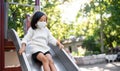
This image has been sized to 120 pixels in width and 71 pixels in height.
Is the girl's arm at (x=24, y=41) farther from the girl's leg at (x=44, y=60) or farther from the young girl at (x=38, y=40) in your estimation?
the girl's leg at (x=44, y=60)

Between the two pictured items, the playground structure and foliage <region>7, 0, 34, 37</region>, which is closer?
the playground structure

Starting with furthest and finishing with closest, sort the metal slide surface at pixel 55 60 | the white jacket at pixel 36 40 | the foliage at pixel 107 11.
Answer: the foliage at pixel 107 11, the white jacket at pixel 36 40, the metal slide surface at pixel 55 60

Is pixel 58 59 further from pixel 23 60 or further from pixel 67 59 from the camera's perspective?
pixel 23 60

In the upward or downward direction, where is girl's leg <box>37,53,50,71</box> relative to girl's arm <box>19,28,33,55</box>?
downward

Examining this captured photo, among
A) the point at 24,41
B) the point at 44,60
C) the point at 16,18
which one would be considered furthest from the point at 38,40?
A: the point at 16,18

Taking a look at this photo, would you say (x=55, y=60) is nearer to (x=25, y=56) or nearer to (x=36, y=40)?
(x=36, y=40)

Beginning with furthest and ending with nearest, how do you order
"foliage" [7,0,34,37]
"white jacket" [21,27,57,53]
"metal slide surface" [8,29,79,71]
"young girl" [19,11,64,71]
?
"foliage" [7,0,34,37] < "white jacket" [21,27,57,53] < "young girl" [19,11,64,71] < "metal slide surface" [8,29,79,71]


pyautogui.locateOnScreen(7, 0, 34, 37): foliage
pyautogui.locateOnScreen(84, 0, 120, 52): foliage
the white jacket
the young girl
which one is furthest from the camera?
pyautogui.locateOnScreen(84, 0, 120, 52): foliage

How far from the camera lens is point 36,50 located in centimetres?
380

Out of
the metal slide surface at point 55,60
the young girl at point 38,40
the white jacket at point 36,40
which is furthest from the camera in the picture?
the white jacket at point 36,40

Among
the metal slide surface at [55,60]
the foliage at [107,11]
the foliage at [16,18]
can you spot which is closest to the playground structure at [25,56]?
the metal slide surface at [55,60]

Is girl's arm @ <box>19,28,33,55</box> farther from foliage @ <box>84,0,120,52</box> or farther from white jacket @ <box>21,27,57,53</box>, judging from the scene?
→ foliage @ <box>84,0,120,52</box>

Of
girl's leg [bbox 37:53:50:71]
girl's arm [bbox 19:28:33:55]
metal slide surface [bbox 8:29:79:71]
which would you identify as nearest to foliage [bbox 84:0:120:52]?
metal slide surface [bbox 8:29:79:71]

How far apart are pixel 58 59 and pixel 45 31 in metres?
0.57
